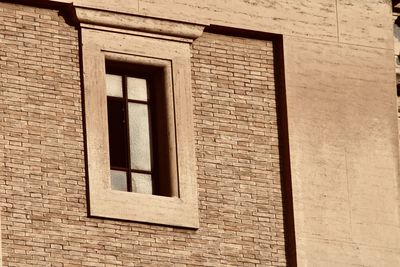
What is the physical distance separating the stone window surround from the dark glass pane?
245 mm

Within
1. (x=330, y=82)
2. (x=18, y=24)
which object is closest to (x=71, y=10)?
(x=18, y=24)

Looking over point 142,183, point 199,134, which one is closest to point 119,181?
point 142,183

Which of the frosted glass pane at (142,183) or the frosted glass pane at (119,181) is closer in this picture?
the frosted glass pane at (119,181)

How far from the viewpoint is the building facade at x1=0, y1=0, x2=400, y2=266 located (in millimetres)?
39625

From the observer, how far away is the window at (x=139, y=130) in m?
40.3

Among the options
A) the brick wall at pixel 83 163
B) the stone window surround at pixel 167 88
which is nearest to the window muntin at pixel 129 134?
the stone window surround at pixel 167 88

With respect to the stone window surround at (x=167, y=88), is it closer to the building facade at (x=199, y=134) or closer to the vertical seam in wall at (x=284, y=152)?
the building facade at (x=199, y=134)

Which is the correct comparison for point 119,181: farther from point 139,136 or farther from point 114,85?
point 114,85

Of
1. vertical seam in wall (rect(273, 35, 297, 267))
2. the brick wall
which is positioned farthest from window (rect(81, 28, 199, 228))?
vertical seam in wall (rect(273, 35, 297, 267))

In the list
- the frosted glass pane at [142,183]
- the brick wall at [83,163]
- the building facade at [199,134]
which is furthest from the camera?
the frosted glass pane at [142,183]

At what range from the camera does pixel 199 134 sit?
4066cm

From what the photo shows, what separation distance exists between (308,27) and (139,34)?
2101 millimetres

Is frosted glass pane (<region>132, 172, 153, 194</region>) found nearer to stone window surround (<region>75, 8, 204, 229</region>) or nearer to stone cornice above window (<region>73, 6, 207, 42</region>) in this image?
stone window surround (<region>75, 8, 204, 229</region>)

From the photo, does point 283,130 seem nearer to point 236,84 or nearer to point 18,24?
point 236,84
